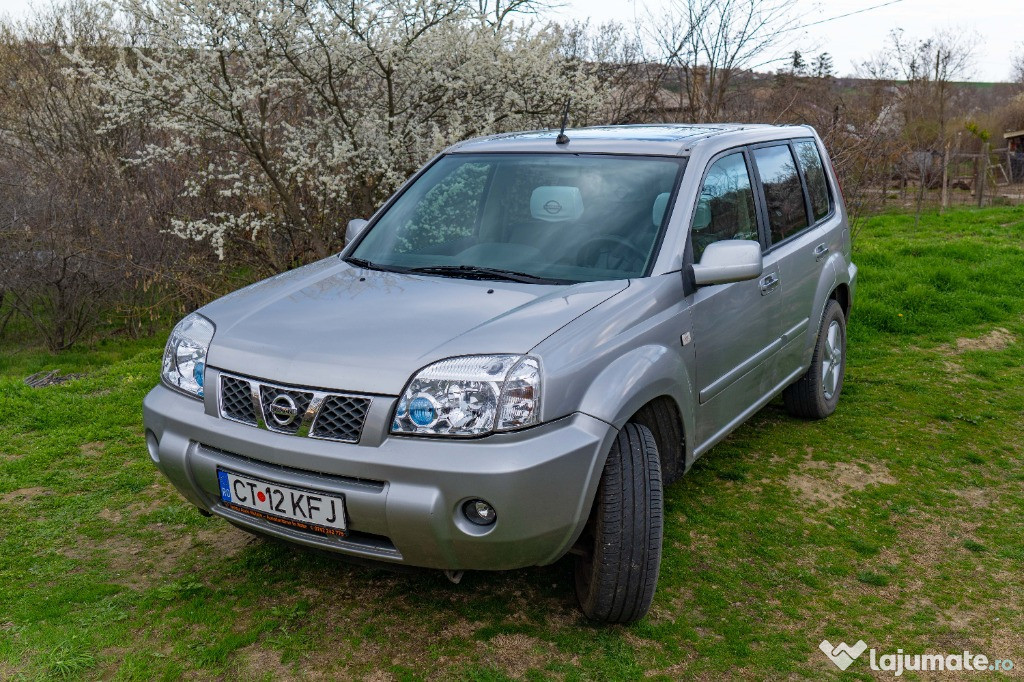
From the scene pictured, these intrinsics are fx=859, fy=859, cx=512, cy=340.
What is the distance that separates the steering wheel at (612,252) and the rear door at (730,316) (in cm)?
24

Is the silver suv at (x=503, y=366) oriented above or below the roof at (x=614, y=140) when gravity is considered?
below

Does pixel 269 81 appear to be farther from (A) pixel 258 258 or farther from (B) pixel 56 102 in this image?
(B) pixel 56 102

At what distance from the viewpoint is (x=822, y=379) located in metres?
5.14

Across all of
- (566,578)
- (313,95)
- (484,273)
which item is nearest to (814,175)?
(484,273)

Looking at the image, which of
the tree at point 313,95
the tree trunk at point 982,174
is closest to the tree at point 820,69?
the tree trunk at point 982,174

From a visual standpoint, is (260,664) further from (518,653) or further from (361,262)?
(361,262)

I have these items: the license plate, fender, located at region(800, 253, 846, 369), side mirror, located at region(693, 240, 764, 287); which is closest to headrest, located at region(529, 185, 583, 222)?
side mirror, located at region(693, 240, 764, 287)

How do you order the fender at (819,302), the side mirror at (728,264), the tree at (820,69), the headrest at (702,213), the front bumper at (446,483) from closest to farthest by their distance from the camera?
the front bumper at (446,483)
the side mirror at (728,264)
the headrest at (702,213)
the fender at (819,302)
the tree at (820,69)

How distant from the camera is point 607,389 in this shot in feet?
9.02

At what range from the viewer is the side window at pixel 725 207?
3.59 meters

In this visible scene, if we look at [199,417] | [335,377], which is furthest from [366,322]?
[199,417]

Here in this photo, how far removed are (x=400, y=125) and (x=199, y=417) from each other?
6.92m

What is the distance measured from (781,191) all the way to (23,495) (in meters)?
4.14

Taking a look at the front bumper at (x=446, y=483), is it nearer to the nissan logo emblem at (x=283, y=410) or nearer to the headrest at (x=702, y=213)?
the nissan logo emblem at (x=283, y=410)
